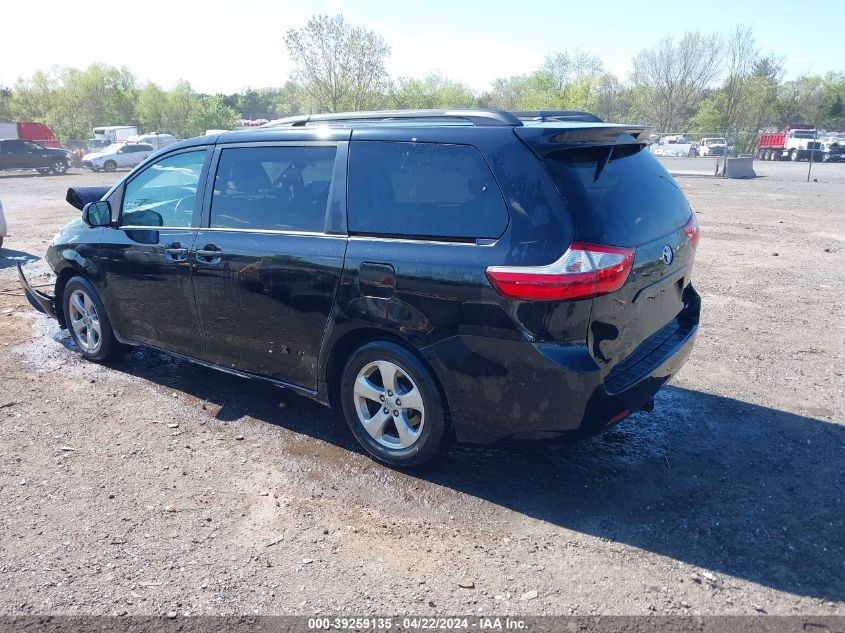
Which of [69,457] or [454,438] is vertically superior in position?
[454,438]

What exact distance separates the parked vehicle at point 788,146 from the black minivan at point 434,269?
155 feet

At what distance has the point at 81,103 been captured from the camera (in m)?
62.3

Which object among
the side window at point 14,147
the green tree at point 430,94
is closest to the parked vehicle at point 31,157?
the side window at point 14,147

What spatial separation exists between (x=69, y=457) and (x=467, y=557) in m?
2.66

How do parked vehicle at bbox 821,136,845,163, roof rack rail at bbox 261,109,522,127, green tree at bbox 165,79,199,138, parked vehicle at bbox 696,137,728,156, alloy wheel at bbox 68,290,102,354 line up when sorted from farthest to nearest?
green tree at bbox 165,79,199,138 → parked vehicle at bbox 696,137,728,156 → parked vehicle at bbox 821,136,845,163 → alloy wheel at bbox 68,290,102,354 → roof rack rail at bbox 261,109,522,127

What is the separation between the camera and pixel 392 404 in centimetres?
378

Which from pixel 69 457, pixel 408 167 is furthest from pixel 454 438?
pixel 69 457

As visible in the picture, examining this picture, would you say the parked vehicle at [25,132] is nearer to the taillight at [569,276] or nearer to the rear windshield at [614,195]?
the rear windshield at [614,195]

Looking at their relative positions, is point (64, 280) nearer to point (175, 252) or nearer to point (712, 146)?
point (175, 252)

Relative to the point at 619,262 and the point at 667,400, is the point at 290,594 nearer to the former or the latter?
the point at 619,262

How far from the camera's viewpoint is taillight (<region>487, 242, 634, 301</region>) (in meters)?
3.08

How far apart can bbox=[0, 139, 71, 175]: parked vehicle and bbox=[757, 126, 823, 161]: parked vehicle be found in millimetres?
45212

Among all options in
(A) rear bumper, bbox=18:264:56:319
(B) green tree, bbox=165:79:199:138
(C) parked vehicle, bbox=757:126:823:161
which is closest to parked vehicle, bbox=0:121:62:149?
(B) green tree, bbox=165:79:199:138

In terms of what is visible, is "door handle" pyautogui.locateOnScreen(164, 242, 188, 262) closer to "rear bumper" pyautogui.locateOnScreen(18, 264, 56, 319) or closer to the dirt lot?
the dirt lot
